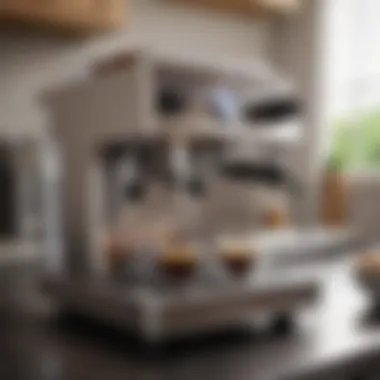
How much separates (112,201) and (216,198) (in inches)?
14.1

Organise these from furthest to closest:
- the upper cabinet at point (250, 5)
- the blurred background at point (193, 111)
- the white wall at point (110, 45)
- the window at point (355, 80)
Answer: the window at point (355, 80) → the upper cabinet at point (250, 5) → the white wall at point (110, 45) → the blurred background at point (193, 111)

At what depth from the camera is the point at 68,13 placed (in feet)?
5.27

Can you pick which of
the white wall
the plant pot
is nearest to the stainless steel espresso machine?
the white wall

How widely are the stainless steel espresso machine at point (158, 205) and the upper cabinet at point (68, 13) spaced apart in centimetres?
33

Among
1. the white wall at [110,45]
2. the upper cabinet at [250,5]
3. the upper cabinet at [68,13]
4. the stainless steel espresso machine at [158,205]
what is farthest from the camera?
the upper cabinet at [250,5]

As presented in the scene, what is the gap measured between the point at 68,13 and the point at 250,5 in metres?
0.71

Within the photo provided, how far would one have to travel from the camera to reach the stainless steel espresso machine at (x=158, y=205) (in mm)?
857

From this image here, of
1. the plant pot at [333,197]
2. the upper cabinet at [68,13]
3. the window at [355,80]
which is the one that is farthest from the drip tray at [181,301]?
the window at [355,80]

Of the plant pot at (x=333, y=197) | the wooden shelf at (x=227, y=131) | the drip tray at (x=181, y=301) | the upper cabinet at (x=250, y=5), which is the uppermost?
the upper cabinet at (x=250, y=5)

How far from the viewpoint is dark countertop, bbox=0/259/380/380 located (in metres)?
0.72

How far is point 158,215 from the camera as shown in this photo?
1238 millimetres

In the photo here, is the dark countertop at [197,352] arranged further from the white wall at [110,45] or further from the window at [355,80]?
the window at [355,80]

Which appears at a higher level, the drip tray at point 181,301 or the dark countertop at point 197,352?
the drip tray at point 181,301

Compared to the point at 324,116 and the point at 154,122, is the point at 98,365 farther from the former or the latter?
the point at 324,116
